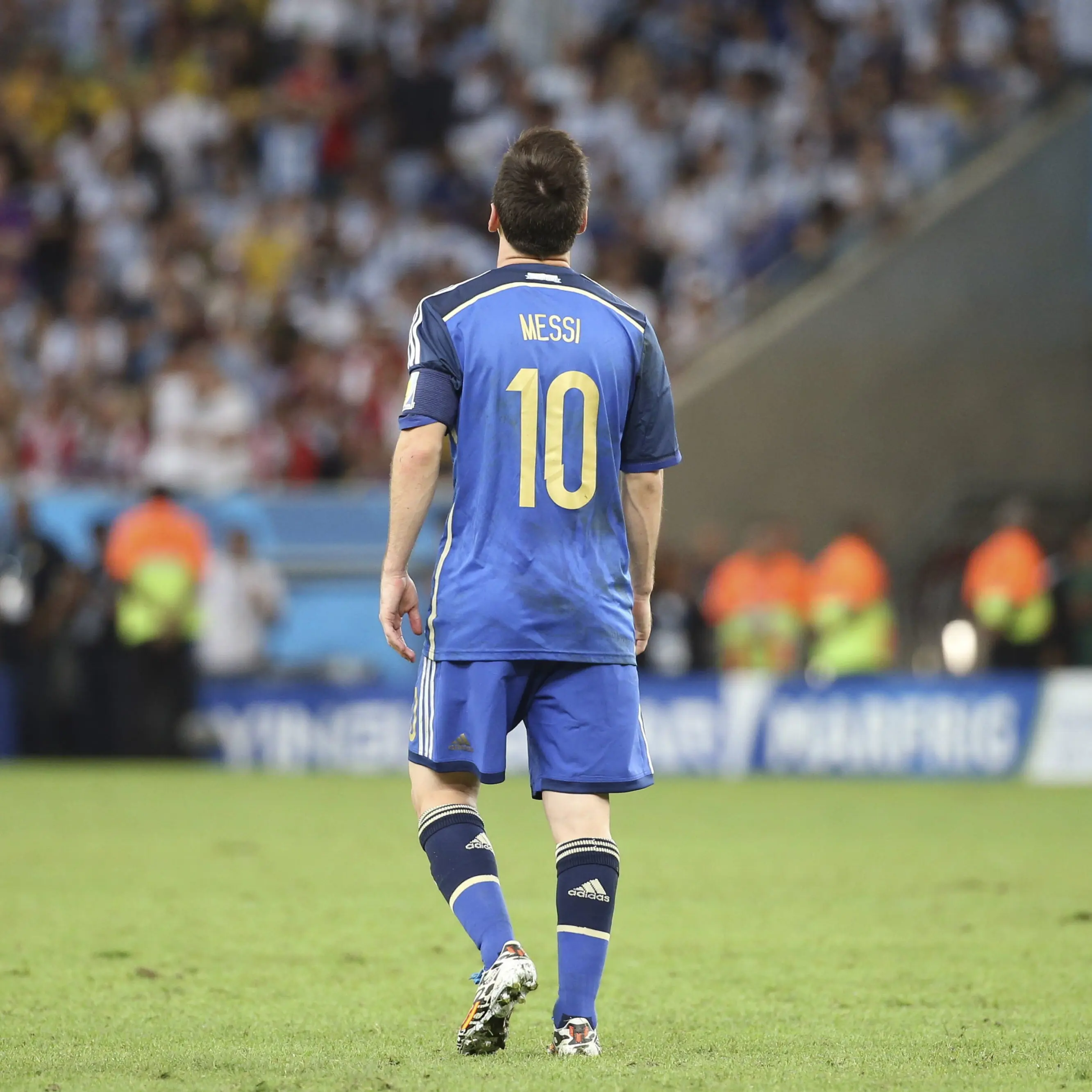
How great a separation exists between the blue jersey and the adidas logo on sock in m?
0.55

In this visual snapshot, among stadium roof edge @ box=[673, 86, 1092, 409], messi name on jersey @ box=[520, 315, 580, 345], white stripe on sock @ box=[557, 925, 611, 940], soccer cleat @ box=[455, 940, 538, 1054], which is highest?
stadium roof edge @ box=[673, 86, 1092, 409]

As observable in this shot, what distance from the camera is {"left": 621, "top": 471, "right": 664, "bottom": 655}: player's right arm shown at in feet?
16.6

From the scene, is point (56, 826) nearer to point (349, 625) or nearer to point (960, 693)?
point (349, 625)

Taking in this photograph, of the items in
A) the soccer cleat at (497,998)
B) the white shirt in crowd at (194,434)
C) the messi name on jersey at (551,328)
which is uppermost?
the white shirt in crowd at (194,434)

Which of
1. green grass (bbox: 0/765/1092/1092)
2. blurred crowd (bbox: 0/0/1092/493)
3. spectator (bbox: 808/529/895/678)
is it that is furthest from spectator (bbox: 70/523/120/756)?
spectator (bbox: 808/529/895/678)

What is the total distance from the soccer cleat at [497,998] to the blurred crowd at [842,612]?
11.9m

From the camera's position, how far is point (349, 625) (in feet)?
54.5

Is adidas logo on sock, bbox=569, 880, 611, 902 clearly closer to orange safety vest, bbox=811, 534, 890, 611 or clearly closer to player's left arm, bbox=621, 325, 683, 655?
player's left arm, bbox=621, 325, 683, 655

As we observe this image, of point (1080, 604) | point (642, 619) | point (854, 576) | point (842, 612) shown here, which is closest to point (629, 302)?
point (854, 576)

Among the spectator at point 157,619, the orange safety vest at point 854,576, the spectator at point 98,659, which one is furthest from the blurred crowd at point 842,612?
the spectator at point 98,659

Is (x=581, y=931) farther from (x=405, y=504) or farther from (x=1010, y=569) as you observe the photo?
(x=1010, y=569)

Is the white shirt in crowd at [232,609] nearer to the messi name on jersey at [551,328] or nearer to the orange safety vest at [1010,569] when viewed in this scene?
the orange safety vest at [1010,569]

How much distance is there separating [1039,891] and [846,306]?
10.9 m

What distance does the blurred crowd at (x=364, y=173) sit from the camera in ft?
58.7
